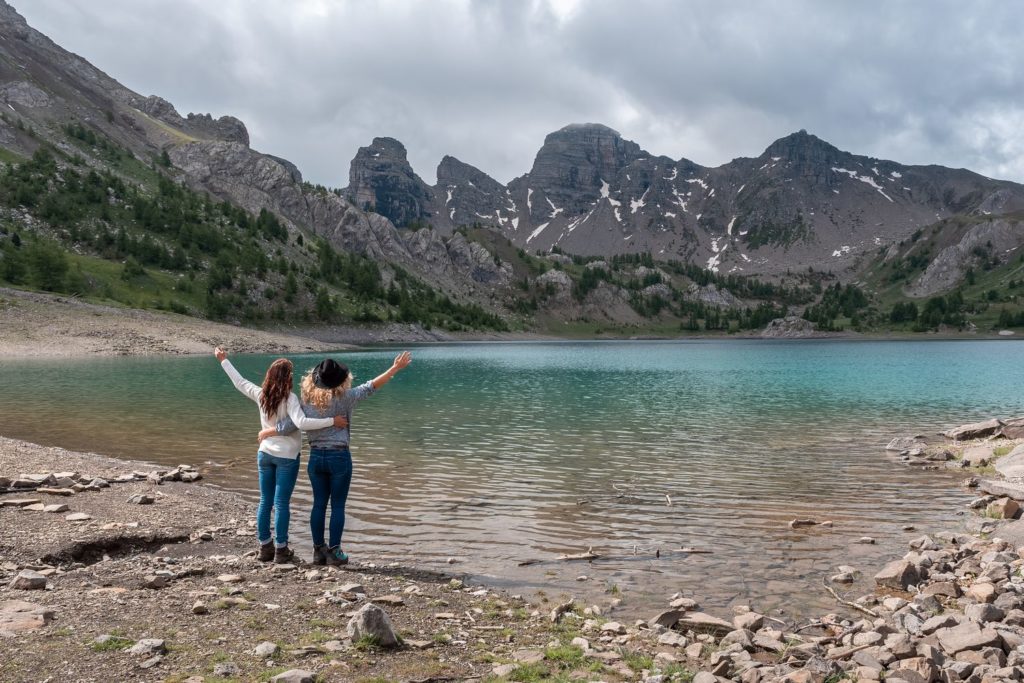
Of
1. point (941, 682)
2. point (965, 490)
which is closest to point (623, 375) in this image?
point (965, 490)

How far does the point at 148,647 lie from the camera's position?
8156mm

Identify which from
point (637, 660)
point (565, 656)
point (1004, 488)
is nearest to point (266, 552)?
point (565, 656)

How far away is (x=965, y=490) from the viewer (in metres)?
22.0

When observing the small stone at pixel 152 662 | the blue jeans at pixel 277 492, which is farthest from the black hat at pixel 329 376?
the small stone at pixel 152 662

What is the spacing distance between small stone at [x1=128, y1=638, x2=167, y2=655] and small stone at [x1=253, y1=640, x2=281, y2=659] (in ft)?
3.68

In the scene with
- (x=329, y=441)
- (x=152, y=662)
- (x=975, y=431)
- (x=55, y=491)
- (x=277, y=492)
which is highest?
(x=329, y=441)

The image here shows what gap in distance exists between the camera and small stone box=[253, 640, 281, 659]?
27.2 ft

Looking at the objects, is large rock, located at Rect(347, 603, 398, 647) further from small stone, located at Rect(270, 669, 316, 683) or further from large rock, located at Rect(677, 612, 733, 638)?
large rock, located at Rect(677, 612, 733, 638)

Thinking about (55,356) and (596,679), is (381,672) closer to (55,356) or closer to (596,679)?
(596,679)

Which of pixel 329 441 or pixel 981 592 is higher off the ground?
pixel 329 441

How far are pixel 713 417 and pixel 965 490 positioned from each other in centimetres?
2024

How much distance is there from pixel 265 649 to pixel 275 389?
575 centimetres

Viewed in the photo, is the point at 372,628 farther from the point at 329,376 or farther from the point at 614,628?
the point at 329,376

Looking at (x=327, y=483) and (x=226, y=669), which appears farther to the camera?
(x=327, y=483)
